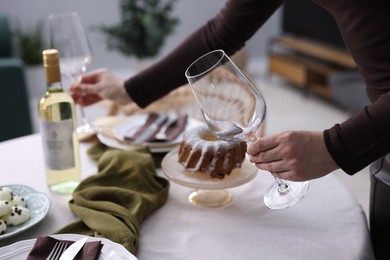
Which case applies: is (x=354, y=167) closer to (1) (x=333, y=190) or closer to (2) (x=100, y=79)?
(1) (x=333, y=190)

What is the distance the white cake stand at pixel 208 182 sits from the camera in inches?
38.5

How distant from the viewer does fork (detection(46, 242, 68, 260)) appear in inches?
30.0

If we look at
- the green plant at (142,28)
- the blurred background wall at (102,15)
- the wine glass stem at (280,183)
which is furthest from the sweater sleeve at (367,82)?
the blurred background wall at (102,15)

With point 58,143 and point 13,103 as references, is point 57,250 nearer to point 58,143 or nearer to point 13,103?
point 58,143

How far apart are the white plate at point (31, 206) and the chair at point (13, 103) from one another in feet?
6.44

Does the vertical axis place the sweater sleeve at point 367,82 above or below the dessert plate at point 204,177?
above

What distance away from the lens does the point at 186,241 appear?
877 mm

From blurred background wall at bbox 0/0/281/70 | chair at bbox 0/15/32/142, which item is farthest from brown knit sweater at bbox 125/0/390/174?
blurred background wall at bbox 0/0/281/70

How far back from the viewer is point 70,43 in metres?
1.24

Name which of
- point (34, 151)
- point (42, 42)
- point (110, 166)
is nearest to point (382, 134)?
point (110, 166)

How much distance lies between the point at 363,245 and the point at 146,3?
129 inches

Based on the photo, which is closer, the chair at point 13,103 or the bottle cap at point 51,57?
the bottle cap at point 51,57

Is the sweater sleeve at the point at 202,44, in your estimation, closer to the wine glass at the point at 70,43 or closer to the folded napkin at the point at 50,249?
the wine glass at the point at 70,43

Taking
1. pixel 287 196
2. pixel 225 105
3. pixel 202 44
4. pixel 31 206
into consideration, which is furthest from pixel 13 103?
pixel 287 196
